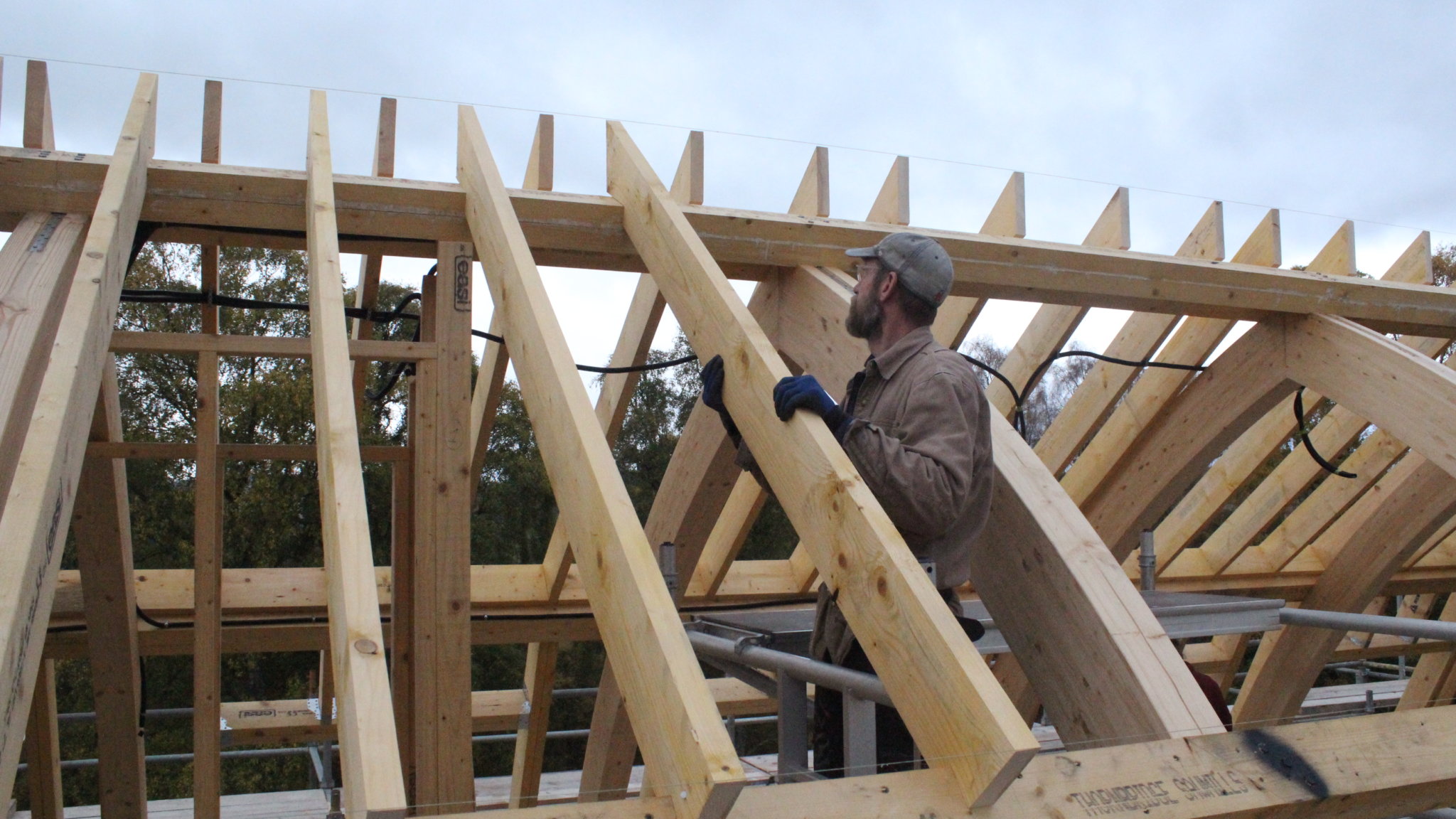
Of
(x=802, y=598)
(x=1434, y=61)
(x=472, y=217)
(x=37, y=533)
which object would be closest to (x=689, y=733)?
(x=37, y=533)

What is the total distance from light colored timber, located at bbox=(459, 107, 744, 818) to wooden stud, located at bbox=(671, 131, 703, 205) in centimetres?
91

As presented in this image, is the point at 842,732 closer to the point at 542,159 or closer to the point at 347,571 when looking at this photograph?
the point at 347,571

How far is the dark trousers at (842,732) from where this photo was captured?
235 centimetres

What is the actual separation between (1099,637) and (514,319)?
4.80 feet

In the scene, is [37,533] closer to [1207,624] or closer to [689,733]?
[689,733]

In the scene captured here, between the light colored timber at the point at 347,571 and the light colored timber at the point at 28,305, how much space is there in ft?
1.87

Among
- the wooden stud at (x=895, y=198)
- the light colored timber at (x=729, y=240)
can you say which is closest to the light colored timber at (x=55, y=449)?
the light colored timber at (x=729, y=240)

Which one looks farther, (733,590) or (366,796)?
(733,590)

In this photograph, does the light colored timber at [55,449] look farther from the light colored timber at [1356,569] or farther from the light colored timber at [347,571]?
the light colored timber at [1356,569]

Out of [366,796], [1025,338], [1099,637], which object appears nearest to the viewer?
[366,796]

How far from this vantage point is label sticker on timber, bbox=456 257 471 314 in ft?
10.6

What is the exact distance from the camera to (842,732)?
8.39 feet

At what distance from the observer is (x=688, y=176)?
11.6 ft

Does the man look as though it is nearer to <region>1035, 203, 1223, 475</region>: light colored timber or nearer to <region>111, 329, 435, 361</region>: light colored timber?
<region>111, 329, 435, 361</region>: light colored timber
